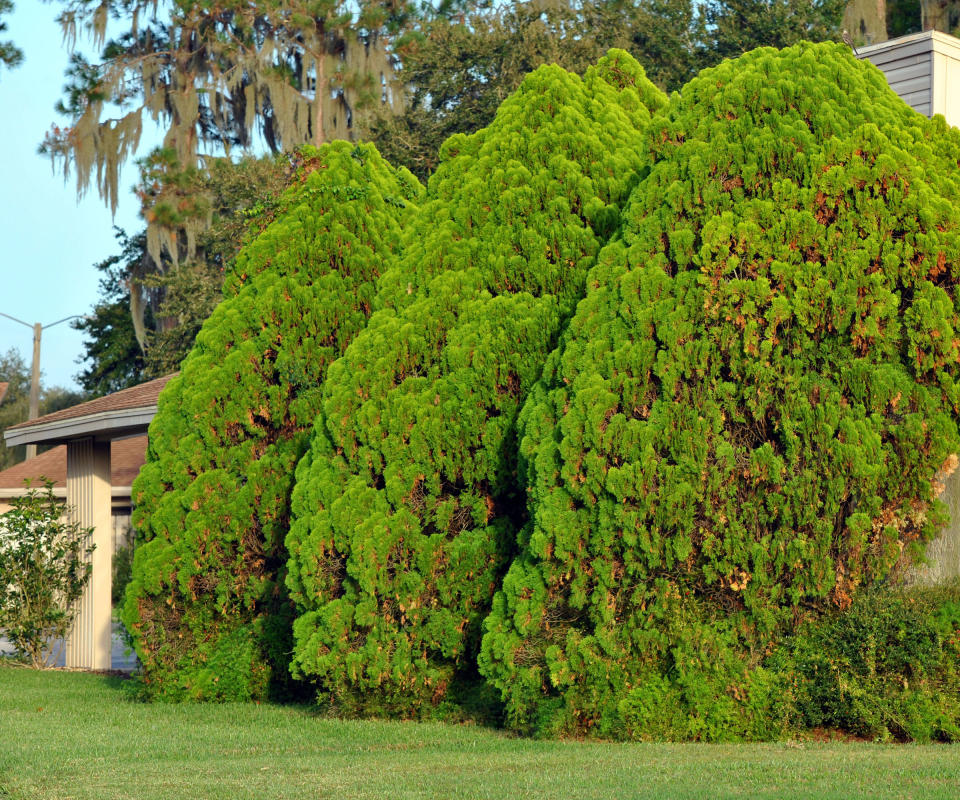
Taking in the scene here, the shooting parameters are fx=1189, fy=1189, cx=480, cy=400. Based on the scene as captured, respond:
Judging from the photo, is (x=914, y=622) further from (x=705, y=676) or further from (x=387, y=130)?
(x=387, y=130)

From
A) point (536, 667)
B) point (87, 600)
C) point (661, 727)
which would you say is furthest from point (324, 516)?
point (87, 600)

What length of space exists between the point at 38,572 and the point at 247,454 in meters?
5.23

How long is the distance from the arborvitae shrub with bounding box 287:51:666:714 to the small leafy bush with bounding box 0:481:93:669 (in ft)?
21.3

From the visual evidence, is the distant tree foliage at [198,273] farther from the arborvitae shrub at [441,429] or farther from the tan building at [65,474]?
the arborvitae shrub at [441,429]

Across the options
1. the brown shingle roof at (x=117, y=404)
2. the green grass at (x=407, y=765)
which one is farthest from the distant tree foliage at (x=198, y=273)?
the green grass at (x=407, y=765)

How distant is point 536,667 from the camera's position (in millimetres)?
7254

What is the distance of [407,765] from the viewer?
651 centimetres

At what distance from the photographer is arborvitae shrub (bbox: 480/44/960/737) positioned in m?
6.98

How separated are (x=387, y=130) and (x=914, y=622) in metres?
22.2

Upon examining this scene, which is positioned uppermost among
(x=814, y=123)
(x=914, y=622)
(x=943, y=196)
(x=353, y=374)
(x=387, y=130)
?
(x=387, y=130)

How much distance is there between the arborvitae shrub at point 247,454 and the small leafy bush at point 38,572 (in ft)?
14.1

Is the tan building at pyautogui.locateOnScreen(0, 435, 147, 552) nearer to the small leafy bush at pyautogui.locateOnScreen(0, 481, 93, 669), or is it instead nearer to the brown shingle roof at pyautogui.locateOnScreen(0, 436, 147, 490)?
the brown shingle roof at pyautogui.locateOnScreen(0, 436, 147, 490)

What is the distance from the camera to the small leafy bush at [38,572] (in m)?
13.8

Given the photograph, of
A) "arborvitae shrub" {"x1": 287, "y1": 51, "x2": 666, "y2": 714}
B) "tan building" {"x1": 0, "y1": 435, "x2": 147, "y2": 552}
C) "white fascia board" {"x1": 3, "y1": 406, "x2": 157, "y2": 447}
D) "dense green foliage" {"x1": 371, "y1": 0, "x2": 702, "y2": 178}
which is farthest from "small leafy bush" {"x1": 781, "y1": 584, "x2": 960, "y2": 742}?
"dense green foliage" {"x1": 371, "y1": 0, "x2": 702, "y2": 178}
